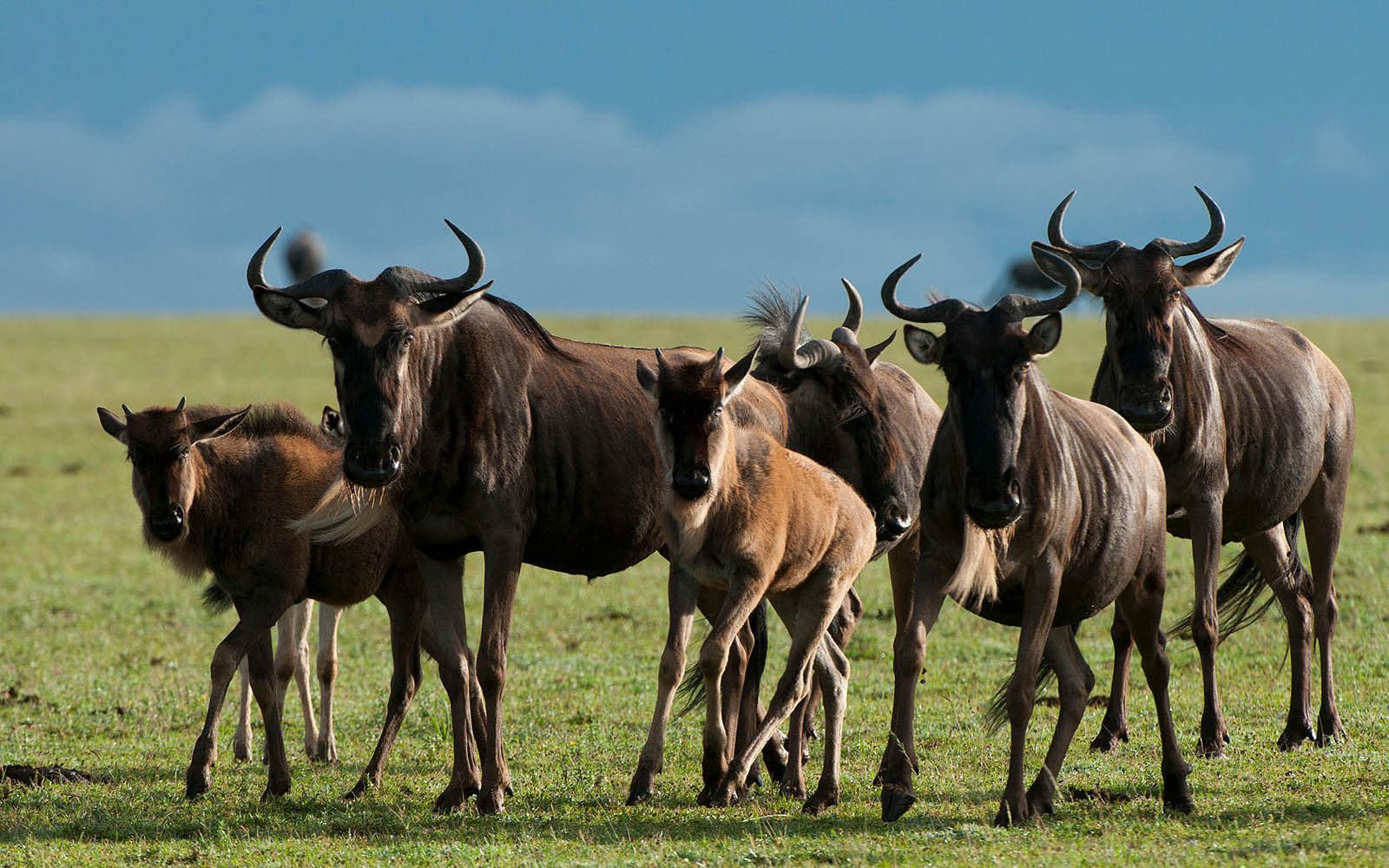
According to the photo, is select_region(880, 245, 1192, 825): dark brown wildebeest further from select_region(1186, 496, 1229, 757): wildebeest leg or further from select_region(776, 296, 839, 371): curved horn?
select_region(1186, 496, 1229, 757): wildebeest leg

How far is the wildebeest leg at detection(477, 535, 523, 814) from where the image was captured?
785 cm

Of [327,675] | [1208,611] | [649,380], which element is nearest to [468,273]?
[649,380]

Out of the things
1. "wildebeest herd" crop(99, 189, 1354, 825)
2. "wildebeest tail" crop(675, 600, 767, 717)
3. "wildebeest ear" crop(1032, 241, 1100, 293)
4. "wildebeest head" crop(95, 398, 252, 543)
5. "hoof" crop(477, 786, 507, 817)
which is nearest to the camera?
"wildebeest herd" crop(99, 189, 1354, 825)

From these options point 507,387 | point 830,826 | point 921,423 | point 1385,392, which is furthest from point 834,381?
point 1385,392

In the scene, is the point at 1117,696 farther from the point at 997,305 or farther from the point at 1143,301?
the point at 997,305

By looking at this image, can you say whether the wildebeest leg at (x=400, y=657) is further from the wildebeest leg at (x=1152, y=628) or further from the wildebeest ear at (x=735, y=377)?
the wildebeest leg at (x=1152, y=628)

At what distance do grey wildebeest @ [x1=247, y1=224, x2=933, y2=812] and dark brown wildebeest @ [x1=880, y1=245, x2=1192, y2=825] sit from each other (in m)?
1.53

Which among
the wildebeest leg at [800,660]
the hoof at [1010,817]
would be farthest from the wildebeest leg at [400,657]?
the hoof at [1010,817]

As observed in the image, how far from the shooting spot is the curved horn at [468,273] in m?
7.93

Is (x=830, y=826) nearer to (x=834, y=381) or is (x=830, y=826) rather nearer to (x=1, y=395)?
(x=834, y=381)

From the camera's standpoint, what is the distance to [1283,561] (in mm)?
10703

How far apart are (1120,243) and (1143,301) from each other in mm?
449

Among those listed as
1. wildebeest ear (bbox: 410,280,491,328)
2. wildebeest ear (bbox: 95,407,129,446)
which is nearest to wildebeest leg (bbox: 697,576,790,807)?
wildebeest ear (bbox: 410,280,491,328)

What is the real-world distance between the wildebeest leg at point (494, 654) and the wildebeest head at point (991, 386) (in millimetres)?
2376
